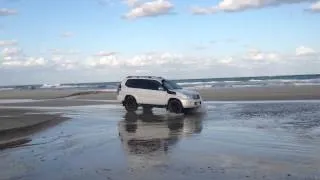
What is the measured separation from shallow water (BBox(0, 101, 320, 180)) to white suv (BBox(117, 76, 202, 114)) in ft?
18.2

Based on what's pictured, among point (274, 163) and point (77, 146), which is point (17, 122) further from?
point (274, 163)

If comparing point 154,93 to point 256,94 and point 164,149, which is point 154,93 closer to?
point 164,149

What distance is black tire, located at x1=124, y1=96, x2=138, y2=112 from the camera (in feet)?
96.1

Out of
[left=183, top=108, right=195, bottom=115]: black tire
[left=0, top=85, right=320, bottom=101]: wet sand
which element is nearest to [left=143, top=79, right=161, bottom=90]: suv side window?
[left=183, top=108, right=195, bottom=115]: black tire

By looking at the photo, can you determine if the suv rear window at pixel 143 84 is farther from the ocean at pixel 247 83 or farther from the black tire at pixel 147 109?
the ocean at pixel 247 83

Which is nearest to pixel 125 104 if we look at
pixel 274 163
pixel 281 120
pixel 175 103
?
pixel 175 103

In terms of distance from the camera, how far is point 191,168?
35.4 feet

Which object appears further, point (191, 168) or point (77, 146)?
point (77, 146)

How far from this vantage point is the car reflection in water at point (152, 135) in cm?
1235

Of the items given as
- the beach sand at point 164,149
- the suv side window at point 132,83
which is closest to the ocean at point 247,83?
the suv side window at point 132,83

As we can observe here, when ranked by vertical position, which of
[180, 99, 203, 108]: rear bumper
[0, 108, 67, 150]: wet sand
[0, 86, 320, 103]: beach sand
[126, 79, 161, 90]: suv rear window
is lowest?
[0, 108, 67, 150]: wet sand

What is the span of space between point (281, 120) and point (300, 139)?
20.2ft

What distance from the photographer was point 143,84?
95.3ft

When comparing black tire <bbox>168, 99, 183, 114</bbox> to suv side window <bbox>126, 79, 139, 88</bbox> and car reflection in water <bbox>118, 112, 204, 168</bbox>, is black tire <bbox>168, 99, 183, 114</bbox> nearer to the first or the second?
car reflection in water <bbox>118, 112, 204, 168</bbox>
